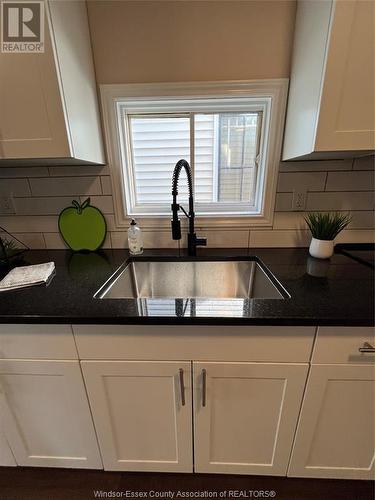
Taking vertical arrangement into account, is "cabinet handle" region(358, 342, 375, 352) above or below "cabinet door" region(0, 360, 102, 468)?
above

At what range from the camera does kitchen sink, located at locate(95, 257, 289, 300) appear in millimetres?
1195

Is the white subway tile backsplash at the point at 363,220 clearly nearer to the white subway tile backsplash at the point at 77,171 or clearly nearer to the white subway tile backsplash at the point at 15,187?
the white subway tile backsplash at the point at 77,171

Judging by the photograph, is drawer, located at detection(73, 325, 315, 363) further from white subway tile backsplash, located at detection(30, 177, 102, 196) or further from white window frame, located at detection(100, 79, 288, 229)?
white subway tile backsplash, located at detection(30, 177, 102, 196)

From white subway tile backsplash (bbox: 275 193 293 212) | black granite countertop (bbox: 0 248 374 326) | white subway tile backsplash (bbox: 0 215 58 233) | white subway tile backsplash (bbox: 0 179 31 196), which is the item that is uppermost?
white subway tile backsplash (bbox: 0 179 31 196)

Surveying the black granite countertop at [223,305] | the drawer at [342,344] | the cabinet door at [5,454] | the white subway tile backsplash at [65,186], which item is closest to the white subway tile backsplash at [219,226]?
the white subway tile backsplash at [65,186]

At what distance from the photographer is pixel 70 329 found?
2.47 feet

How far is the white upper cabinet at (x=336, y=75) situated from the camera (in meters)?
0.72

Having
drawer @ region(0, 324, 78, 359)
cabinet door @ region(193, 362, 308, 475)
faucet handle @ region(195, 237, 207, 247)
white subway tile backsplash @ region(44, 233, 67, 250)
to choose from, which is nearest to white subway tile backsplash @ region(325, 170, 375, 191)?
faucet handle @ region(195, 237, 207, 247)

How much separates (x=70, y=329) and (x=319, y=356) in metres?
0.84

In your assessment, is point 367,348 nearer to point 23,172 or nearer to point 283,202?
point 283,202

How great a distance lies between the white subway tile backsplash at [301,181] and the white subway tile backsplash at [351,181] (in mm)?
42

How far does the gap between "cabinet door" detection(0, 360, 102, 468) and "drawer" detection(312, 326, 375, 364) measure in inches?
33.2

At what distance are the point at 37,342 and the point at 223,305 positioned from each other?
0.66 meters

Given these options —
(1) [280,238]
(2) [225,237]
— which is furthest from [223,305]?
(1) [280,238]
